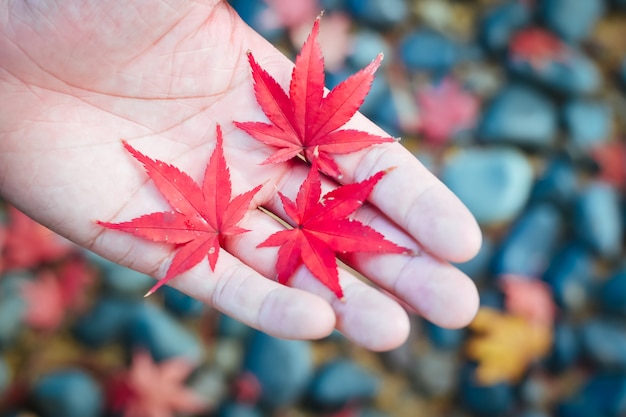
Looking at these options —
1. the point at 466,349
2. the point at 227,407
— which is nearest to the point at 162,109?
the point at 227,407

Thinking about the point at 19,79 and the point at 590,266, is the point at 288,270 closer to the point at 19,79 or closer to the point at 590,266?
the point at 19,79

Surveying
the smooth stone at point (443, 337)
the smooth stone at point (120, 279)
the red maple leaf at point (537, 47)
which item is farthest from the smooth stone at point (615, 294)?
the smooth stone at point (120, 279)

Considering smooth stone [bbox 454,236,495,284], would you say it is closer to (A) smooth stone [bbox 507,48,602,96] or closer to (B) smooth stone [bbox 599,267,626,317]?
(B) smooth stone [bbox 599,267,626,317]

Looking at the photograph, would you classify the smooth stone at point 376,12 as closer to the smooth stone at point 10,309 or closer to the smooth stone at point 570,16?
the smooth stone at point 570,16

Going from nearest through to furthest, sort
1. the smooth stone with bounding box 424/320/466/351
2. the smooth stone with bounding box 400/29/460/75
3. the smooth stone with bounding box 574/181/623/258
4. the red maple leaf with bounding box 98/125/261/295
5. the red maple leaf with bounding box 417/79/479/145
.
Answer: the red maple leaf with bounding box 98/125/261/295 → the smooth stone with bounding box 424/320/466/351 → the smooth stone with bounding box 574/181/623/258 → the red maple leaf with bounding box 417/79/479/145 → the smooth stone with bounding box 400/29/460/75

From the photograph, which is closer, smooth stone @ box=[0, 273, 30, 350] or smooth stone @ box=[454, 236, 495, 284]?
smooth stone @ box=[0, 273, 30, 350]

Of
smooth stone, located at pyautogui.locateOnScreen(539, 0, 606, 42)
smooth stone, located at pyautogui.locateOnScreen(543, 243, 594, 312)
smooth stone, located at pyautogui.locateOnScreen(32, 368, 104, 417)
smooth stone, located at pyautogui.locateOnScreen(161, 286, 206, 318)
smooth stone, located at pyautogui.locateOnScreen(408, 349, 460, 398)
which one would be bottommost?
smooth stone, located at pyautogui.locateOnScreen(32, 368, 104, 417)

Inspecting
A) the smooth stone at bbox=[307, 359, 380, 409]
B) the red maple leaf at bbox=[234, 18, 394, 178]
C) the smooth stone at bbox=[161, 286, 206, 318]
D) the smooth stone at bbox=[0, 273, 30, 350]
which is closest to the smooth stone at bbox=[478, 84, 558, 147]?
the smooth stone at bbox=[307, 359, 380, 409]
